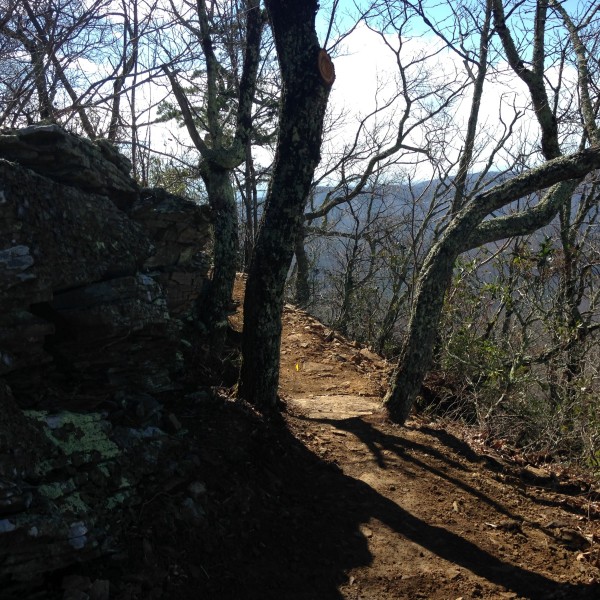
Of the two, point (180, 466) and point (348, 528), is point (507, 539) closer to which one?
point (348, 528)

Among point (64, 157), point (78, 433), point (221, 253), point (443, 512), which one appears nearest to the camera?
point (78, 433)

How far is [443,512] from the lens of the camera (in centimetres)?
428

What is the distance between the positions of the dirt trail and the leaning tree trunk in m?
0.68

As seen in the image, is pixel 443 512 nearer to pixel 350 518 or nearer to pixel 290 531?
pixel 350 518

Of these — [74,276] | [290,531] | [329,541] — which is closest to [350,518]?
[329,541]

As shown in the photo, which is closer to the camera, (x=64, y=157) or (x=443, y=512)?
(x=64, y=157)

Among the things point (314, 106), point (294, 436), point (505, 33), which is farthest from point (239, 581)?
point (505, 33)

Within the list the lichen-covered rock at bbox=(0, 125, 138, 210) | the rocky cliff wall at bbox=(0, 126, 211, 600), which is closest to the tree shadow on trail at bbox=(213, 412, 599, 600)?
the rocky cliff wall at bbox=(0, 126, 211, 600)

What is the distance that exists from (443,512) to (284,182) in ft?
9.06

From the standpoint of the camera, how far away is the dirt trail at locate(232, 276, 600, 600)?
3.53 meters

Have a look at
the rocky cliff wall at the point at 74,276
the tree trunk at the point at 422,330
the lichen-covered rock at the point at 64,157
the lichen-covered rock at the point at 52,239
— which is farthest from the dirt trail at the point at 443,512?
the lichen-covered rock at the point at 64,157

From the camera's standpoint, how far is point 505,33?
6816mm

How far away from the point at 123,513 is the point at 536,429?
4591 millimetres

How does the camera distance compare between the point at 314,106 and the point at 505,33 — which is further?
the point at 505,33
